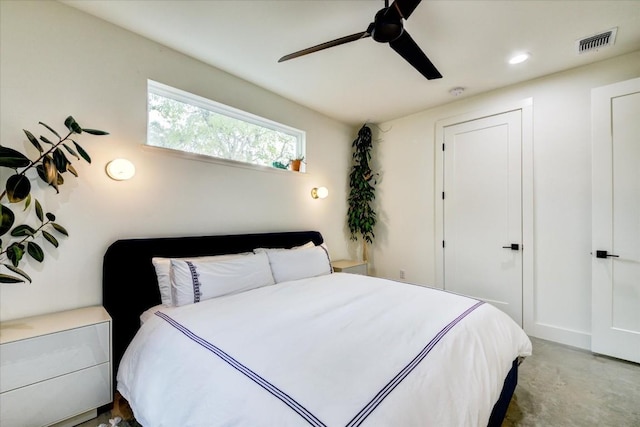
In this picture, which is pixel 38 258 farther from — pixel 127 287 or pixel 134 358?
pixel 134 358

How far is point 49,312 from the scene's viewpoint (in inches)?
72.6

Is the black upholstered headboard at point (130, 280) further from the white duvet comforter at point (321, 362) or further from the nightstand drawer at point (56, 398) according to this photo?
the white duvet comforter at point (321, 362)

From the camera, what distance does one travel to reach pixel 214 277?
6.92 feet

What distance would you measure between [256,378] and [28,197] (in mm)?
1869

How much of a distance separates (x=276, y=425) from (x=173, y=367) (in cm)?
73

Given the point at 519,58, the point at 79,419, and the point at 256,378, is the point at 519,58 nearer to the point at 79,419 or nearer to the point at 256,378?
the point at 256,378

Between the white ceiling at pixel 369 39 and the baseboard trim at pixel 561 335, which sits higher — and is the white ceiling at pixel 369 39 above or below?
above

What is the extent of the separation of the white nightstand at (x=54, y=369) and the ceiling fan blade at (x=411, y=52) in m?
2.61

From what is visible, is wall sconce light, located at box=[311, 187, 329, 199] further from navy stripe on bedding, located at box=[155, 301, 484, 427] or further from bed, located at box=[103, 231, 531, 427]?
navy stripe on bedding, located at box=[155, 301, 484, 427]

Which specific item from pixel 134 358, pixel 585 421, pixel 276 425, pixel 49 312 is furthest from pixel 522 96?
pixel 49 312

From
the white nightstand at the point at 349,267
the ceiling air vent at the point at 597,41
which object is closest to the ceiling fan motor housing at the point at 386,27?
the ceiling air vent at the point at 597,41

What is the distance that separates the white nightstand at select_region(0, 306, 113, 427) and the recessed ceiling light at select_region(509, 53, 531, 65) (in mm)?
3932

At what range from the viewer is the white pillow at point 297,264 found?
2590 millimetres

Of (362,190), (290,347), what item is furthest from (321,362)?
(362,190)
